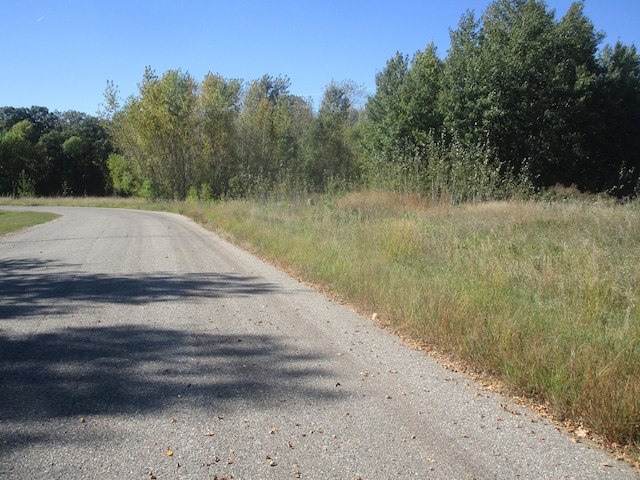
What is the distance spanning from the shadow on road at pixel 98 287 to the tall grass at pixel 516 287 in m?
1.76

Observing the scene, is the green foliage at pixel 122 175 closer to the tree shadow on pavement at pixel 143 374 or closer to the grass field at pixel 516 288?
the grass field at pixel 516 288

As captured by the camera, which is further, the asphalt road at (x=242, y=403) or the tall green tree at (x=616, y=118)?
the tall green tree at (x=616, y=118)

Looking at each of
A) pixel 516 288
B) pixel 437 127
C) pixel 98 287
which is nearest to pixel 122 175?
pixel 437 127

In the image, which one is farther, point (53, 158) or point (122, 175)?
point (53, 158)

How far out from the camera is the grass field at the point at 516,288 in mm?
3979

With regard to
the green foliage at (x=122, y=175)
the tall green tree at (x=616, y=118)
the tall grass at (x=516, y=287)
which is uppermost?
the tall green tree at (x=616, y=118)

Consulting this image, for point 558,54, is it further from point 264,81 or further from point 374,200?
point 264,81

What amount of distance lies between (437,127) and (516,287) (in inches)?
1003

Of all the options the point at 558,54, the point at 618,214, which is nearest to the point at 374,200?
the point at 618,214

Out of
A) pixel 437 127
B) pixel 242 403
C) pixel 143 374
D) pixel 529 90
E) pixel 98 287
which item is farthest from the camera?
pixel 437 127

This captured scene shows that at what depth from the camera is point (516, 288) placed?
6.43 meters

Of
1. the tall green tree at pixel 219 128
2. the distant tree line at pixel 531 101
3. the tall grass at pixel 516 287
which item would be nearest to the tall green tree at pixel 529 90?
the distant tree line at pixel 531 101

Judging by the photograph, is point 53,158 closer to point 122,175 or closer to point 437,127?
point 122,175

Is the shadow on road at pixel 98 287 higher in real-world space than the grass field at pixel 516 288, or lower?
lower
